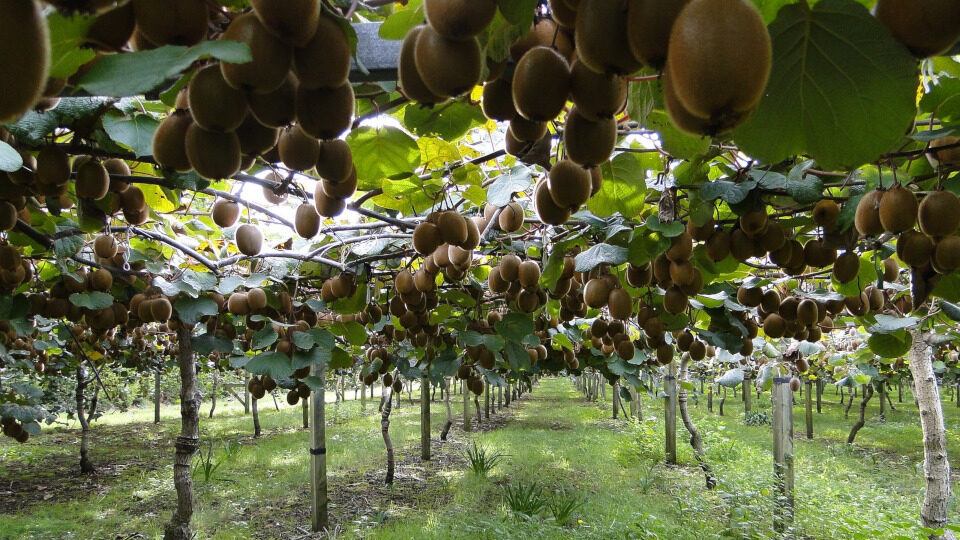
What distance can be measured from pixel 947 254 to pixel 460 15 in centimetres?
152

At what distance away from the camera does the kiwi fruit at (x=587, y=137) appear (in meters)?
0.64

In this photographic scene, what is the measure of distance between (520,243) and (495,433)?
1164 centimetres

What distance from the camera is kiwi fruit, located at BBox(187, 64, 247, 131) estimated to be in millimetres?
554

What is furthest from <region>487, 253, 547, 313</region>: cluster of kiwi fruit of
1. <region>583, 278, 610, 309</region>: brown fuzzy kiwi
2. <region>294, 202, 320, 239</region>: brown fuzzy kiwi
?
<region>294, 202, 320, 239</region>: brown fuzzy kiwi

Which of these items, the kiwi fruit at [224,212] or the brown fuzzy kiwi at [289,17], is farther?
the kiwi fruit at [224,212]

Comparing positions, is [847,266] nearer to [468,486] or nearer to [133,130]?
[133,130]

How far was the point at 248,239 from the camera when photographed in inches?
82.9

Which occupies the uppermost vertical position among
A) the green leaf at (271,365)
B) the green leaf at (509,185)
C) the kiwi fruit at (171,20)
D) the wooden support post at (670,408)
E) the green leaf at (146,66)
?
the green leaf at (509,185)

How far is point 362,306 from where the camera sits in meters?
3.23

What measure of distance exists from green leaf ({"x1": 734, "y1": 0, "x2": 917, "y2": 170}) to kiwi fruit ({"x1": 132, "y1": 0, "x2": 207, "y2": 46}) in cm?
58

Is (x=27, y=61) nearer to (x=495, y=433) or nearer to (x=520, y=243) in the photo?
(x=520, y=243)

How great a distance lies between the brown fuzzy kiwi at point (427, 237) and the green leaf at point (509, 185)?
214mm

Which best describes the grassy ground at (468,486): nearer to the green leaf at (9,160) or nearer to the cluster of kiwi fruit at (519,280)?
the cluster of kiwi fruit at (519,280)

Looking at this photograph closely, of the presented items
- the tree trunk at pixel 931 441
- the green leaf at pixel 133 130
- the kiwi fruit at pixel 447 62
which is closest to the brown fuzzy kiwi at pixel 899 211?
the kiwi fruit at pixel 447 62
